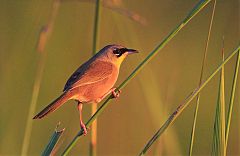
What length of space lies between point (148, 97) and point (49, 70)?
5370 millimetres

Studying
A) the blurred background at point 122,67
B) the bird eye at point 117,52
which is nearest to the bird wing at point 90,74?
the bird eye at point 117,52

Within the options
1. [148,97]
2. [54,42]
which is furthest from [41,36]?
[54,42]

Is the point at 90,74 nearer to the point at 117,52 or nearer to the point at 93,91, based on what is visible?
the point at 93,91

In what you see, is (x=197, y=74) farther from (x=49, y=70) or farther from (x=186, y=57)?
(x=49, y=70)

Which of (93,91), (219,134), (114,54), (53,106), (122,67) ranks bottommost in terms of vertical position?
(219,134)

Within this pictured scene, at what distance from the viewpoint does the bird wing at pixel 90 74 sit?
4.14m

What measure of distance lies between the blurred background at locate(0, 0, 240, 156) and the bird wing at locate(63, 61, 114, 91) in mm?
1023

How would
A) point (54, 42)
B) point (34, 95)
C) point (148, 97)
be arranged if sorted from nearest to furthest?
point (34, 95) < point (148, 97) < point (54, 42)

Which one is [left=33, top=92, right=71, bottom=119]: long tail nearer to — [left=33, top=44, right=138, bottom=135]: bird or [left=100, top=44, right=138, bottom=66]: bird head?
[left=33, top=44, right=138, bottom=135]: bird

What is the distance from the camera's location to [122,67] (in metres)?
9.25

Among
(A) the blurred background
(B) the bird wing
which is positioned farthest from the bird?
(A) the blurred background

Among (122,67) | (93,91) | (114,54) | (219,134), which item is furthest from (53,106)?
(122,67)

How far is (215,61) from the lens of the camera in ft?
29.9

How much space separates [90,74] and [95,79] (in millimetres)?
58
